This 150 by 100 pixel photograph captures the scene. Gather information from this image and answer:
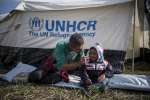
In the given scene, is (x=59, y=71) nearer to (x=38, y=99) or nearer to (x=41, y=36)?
(x=38, y=99)

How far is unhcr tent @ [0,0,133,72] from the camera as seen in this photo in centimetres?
833

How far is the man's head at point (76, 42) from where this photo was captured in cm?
642

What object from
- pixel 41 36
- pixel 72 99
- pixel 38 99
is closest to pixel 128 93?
pixel 72 99

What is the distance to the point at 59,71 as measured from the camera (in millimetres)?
6719

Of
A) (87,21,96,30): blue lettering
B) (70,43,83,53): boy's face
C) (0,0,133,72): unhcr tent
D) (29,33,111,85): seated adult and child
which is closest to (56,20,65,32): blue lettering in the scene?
(0,0,133,72): unhcr tent

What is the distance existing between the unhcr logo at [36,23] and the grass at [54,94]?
7.59ft

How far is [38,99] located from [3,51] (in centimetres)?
326

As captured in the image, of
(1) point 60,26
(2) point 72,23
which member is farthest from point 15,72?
(2) point 72,23

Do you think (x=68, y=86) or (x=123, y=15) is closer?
(x=68, y=86)

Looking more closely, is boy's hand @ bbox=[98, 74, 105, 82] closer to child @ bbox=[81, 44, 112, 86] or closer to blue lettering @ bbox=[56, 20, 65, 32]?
child @ bbox=[81, 44, 112, 86]

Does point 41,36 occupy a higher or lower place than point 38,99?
higher

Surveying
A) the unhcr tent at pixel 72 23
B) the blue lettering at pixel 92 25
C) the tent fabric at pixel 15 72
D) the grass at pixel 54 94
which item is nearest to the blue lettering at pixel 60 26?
the unhcr tent at pixel 72 23

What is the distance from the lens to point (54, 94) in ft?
20.6

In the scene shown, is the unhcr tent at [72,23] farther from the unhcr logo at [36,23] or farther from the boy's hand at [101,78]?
the boy's hand at [101,78]
